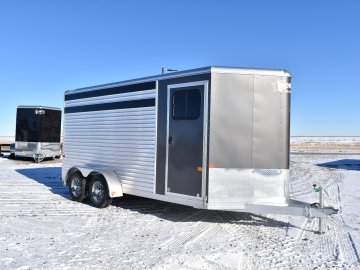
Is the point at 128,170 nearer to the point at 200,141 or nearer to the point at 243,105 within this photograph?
the point at 200,141

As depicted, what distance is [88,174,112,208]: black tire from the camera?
792 centimetres

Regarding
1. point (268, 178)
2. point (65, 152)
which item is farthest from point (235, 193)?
point (65, 152)

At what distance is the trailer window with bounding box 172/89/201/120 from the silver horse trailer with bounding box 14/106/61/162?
14347 mm

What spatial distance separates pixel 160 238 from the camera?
591 centimetres

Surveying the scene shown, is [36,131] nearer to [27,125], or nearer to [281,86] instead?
[27,125]

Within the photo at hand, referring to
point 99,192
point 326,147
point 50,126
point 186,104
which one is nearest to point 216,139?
point 186,104

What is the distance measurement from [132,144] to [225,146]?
2.26 metres

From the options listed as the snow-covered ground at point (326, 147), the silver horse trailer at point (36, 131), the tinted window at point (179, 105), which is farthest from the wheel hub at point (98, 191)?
the snow-covered ground at point (326, 147)

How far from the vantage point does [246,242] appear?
5777mm

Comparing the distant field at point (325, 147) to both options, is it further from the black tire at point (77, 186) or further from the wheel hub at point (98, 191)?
the wheel hub at point (98, 191)

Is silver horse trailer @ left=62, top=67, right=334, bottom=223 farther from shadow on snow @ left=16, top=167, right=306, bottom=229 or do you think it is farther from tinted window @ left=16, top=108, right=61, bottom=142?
tinted window @ left=16, top=108, right=61, bottom=142

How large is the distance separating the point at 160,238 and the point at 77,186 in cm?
378

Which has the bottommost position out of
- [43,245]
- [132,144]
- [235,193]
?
[43,245]

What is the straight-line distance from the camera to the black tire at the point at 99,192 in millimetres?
7925
